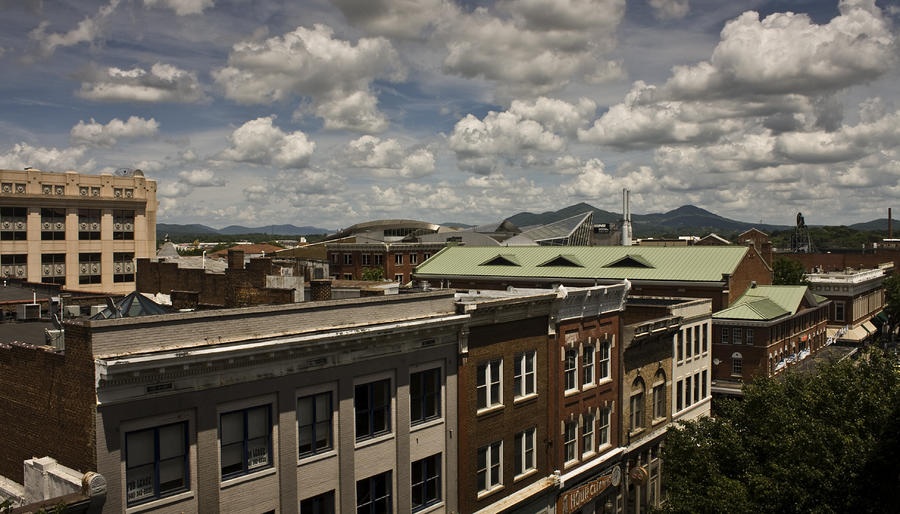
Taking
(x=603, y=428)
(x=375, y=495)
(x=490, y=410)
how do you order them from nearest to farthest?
(x=375, y=495)
(x=490, y=410)
(x=603, y=428)

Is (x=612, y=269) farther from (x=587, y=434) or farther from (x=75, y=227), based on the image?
(x=75, y=227)

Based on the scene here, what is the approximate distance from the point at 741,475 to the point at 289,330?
18.9 metres

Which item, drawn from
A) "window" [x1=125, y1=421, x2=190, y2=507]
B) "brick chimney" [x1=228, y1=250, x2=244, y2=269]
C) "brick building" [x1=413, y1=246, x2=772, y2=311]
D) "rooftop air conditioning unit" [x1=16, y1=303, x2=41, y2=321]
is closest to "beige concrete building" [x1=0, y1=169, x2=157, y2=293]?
"brick building" [x1=413, y1=246, x2=772, y2=311]

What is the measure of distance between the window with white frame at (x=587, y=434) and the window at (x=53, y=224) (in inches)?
2783

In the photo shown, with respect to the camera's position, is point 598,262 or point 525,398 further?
point 598,262

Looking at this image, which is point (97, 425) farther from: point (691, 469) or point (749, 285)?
point (749, 285)

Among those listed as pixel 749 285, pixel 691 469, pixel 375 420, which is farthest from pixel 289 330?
pixel 749 285

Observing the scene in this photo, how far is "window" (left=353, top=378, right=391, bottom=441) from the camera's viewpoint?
23403mm

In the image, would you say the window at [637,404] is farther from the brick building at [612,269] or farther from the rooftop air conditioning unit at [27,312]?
the rooftop air conditioning unit at [27,312]

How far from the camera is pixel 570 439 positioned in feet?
114

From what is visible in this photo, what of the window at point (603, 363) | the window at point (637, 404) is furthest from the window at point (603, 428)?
the window at point (637, 404)

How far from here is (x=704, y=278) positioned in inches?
2537

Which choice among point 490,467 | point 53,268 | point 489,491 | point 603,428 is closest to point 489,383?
point 490,467

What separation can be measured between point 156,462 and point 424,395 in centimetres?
1058
